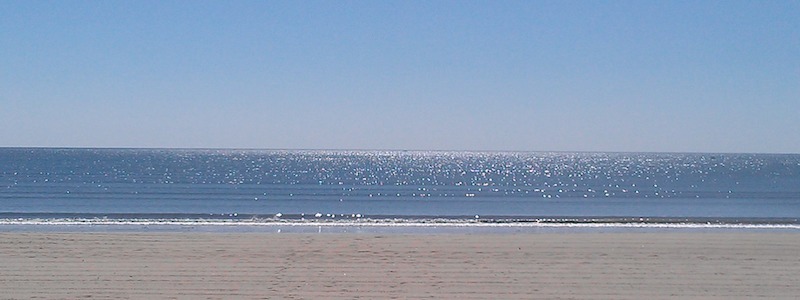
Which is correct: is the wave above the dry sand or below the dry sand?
below

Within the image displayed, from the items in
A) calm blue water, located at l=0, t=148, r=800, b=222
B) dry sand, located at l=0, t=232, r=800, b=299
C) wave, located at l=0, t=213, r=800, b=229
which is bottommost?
calm blue water, located at l=0, t=148, r=800, b=222

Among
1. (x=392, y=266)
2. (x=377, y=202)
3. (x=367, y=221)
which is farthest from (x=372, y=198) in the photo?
(x=392, y=266)

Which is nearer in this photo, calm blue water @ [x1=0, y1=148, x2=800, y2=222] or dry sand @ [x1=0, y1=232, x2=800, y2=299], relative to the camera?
dry sand @ [x1=0, y1=232, x2=800, y2=299]

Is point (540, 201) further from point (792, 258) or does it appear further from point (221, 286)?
point (221, 286)

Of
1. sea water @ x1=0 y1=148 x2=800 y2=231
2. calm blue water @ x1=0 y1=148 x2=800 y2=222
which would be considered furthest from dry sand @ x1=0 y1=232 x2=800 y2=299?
calm blue water @ x1=0 y1=148 x2=800 y2=222

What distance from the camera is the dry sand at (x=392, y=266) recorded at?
10.3m

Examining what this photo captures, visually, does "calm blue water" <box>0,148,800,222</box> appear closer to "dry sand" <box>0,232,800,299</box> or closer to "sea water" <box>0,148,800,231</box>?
"sea water" <box>0,148,800,231</box>

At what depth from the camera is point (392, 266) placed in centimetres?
1221

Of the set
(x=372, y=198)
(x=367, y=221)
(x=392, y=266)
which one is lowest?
(x=372, y=198)

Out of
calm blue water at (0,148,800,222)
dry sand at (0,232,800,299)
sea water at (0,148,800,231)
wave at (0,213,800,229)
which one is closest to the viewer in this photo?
dry sand at (0,232,800,299)

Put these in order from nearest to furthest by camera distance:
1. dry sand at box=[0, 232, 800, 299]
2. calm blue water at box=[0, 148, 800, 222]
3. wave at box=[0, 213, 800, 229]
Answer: dry sand at box=[0, 232, 800, 299] < wave at box=[0, 213, 800, 229] < calm blue water at box=[0, 148, 800, 222]

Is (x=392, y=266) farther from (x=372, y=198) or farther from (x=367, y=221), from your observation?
(x=372, y=198)

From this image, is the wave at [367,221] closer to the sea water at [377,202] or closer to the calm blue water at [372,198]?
the sea water at [377,202]

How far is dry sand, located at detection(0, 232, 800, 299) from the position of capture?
10.3 metres
